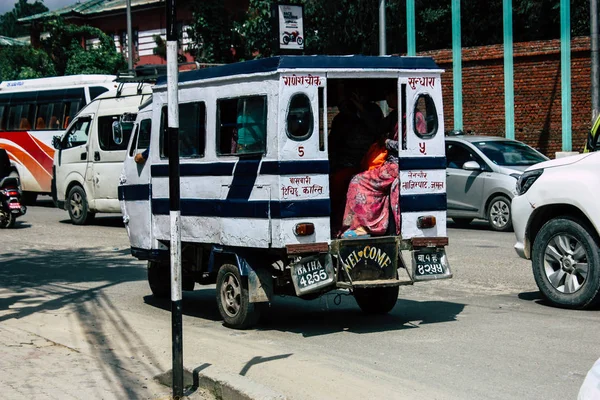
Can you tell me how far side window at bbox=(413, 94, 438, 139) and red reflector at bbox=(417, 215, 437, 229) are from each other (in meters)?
0.79

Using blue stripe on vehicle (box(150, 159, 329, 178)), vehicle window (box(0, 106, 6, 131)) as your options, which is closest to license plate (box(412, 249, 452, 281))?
blue stripe on vehicle (box(150, 159, 329, 178))

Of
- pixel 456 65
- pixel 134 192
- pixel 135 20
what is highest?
pixel 135 20

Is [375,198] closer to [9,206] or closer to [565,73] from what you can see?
[9,206]

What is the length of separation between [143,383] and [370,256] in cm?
265

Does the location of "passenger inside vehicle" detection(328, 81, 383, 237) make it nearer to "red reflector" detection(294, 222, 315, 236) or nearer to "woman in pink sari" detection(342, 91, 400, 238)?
"woman in pink sari" detection(342, 91, 400, 238)

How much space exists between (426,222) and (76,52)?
38585mm

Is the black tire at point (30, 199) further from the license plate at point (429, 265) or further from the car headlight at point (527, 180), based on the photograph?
the license plate at point (429, 265)

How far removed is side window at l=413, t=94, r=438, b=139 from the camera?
9.56m

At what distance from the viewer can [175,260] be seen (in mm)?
6848

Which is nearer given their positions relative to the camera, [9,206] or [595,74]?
[9,206]

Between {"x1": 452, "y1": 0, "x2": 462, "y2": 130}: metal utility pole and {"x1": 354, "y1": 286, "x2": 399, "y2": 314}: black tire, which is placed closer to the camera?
{"x1": 354, "y1": 286, "x2": 399, "y2": 314}: black tire

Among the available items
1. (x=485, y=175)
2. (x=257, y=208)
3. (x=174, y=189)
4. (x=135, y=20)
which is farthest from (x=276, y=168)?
(x=135, y=20)

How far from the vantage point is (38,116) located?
91.0ft

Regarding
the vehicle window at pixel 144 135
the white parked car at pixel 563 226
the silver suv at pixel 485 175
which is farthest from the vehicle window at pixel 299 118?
the silver suv at pixel 485 175
